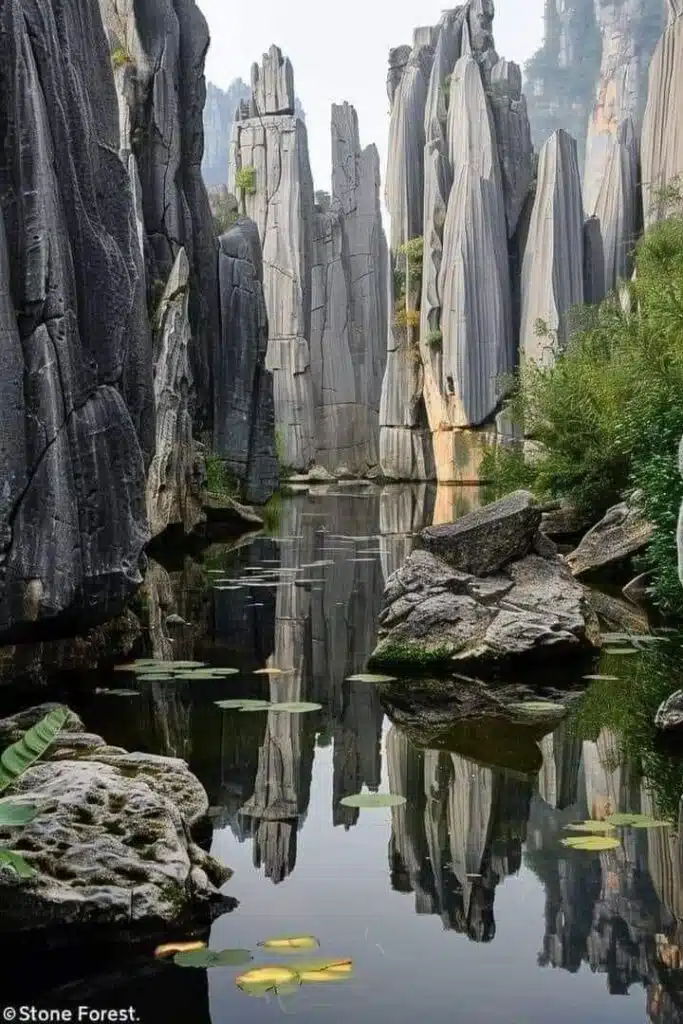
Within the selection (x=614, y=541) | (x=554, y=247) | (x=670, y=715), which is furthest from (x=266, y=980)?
(x=554, y=247)

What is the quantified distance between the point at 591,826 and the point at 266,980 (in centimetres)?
124

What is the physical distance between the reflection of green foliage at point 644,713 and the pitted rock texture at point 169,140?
10241 millimetres

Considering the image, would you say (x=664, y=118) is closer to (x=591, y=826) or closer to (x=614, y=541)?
(x=614, y=541)

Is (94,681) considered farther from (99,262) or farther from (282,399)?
(282,399)

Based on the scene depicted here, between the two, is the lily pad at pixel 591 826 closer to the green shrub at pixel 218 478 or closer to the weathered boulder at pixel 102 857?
the weathered boulder at pixel 102 857

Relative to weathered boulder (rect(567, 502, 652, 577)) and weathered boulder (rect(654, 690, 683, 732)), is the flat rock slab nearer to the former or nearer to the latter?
weathered boulder (rect(654, 690, 683, 732))

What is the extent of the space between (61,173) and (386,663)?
8.70ft

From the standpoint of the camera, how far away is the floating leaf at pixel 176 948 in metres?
2.34

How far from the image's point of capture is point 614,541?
30.1 ft

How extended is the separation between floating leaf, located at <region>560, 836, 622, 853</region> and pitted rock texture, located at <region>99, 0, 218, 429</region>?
12.2 meters

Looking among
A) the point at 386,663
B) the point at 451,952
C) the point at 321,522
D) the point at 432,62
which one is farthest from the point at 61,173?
the point at 432,62

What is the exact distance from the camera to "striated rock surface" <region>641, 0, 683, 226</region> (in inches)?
925

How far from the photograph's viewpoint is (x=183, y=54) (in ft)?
A: 58.0

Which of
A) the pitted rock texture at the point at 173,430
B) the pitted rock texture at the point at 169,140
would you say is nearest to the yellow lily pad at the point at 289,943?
the pitted rock texture at the point at 173,430
